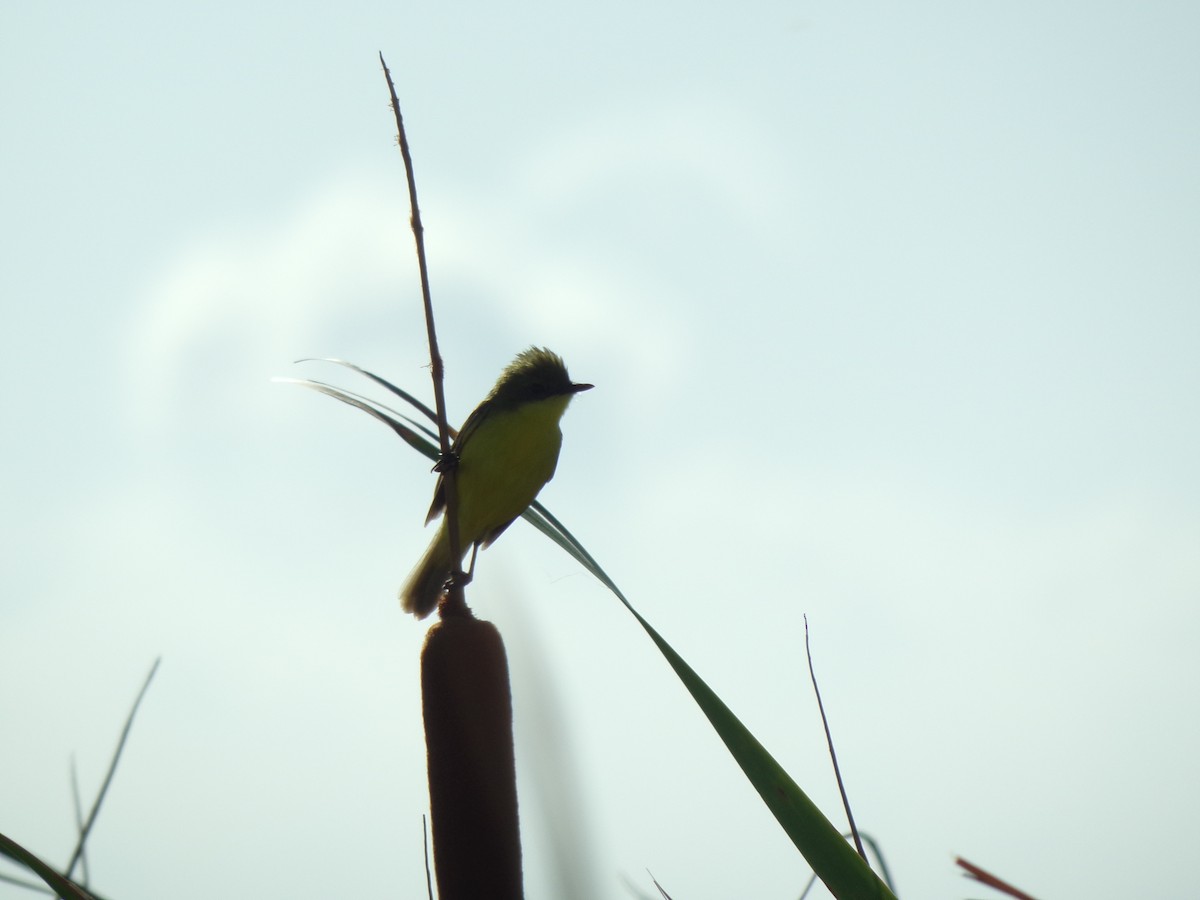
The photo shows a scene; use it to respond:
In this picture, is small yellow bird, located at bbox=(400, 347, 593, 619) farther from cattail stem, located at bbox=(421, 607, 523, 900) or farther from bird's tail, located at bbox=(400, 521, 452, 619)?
cattail stem, located at bbox=(421, 607, 523, 900)

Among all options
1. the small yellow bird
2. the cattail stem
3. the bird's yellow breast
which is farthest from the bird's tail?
the cattail stem

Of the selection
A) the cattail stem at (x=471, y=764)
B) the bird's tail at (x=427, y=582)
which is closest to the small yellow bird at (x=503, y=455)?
the bird's tail at (x=427, y=582)

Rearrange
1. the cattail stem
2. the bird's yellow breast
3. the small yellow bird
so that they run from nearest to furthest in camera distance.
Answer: the cattail stem → the small yellow bird → the bird's yellow breast

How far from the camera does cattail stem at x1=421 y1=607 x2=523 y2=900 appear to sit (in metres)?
1.36

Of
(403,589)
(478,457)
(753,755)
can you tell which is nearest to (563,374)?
(478,457)

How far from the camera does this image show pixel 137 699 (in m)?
1.66

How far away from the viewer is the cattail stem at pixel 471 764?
4.48 ft

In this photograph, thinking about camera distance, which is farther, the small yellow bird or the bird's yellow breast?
the bird's yellow breast

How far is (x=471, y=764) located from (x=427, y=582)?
114 inches

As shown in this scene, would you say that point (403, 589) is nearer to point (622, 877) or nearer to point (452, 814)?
point (622, 877)

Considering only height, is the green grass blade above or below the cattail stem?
above

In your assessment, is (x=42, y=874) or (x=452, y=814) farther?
(x=452, y=814)

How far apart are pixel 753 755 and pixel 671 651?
0.18 m

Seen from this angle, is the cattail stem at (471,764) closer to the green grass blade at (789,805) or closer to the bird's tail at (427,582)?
the green grass blade at (789,805)
